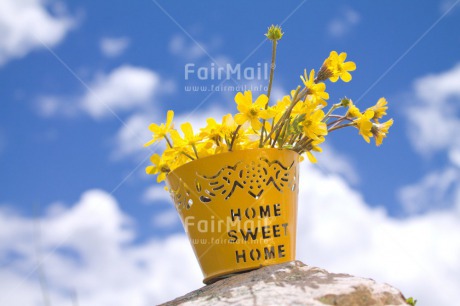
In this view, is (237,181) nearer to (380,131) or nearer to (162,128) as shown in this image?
(162,128)

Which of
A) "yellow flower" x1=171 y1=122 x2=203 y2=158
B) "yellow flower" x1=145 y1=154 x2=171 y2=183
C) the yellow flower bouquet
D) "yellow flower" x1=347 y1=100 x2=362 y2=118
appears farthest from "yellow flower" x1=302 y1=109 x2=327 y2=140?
"yellow flower" x1=145 y1=154 x2=171 y2=183

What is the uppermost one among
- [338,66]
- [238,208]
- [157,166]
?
[338,66]

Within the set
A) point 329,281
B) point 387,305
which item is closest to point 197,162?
point 329,281

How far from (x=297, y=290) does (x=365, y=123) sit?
2.39ft

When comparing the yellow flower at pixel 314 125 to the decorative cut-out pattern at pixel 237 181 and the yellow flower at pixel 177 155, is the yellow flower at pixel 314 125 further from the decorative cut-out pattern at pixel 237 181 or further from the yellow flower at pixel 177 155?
the yellow flower at pixel 177 155

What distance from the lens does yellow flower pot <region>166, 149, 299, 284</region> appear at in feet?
5.63

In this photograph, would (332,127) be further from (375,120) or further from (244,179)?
(244,179)

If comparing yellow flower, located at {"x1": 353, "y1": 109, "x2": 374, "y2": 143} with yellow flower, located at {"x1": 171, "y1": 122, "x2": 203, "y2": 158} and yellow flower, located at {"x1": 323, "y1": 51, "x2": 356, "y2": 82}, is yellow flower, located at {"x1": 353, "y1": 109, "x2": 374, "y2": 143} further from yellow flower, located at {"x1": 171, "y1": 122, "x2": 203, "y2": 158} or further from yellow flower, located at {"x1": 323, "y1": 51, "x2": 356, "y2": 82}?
yellow flower, located at {"x1": 171, "y1": 122, "x2": 203, "y2": 158}

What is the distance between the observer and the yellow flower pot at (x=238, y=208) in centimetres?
171

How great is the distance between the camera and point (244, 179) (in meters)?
1.72

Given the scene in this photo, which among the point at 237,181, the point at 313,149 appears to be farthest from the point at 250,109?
the point at 313,149

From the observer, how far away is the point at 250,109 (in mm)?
1698

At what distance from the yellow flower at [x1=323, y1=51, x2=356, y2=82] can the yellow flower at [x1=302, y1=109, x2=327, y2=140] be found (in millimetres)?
152

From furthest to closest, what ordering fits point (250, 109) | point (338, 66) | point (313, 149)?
1. point (313, 149)
2. point (338, 66)
3. point (250, 109)
